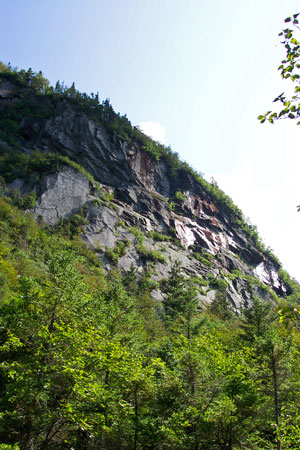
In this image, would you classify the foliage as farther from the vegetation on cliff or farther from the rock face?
the vegetation on cliff

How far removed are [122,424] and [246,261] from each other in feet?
277

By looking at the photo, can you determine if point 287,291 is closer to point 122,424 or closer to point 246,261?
point 246,261

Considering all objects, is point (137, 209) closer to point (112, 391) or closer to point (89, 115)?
point (89, 115)

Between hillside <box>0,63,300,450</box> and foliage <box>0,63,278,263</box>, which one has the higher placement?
foliage <box>0,63,278,263</box>

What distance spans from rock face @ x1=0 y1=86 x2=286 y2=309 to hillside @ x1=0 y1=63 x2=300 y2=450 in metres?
0.38

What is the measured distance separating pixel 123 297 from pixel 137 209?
4931 centimetres

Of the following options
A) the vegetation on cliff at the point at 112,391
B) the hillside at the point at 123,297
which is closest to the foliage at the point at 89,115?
the hillside at the point at 123,297

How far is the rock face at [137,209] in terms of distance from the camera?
56.2 metres

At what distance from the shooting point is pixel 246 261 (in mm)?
88250

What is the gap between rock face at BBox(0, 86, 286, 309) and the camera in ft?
184

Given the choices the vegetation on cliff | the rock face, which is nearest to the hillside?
the vegetation on cliff

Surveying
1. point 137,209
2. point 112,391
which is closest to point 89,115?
point 137,209

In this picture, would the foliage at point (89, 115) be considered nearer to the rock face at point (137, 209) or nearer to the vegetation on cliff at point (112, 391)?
the rock face at point (137, 209)

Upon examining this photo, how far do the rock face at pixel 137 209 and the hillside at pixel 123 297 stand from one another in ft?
1.26
